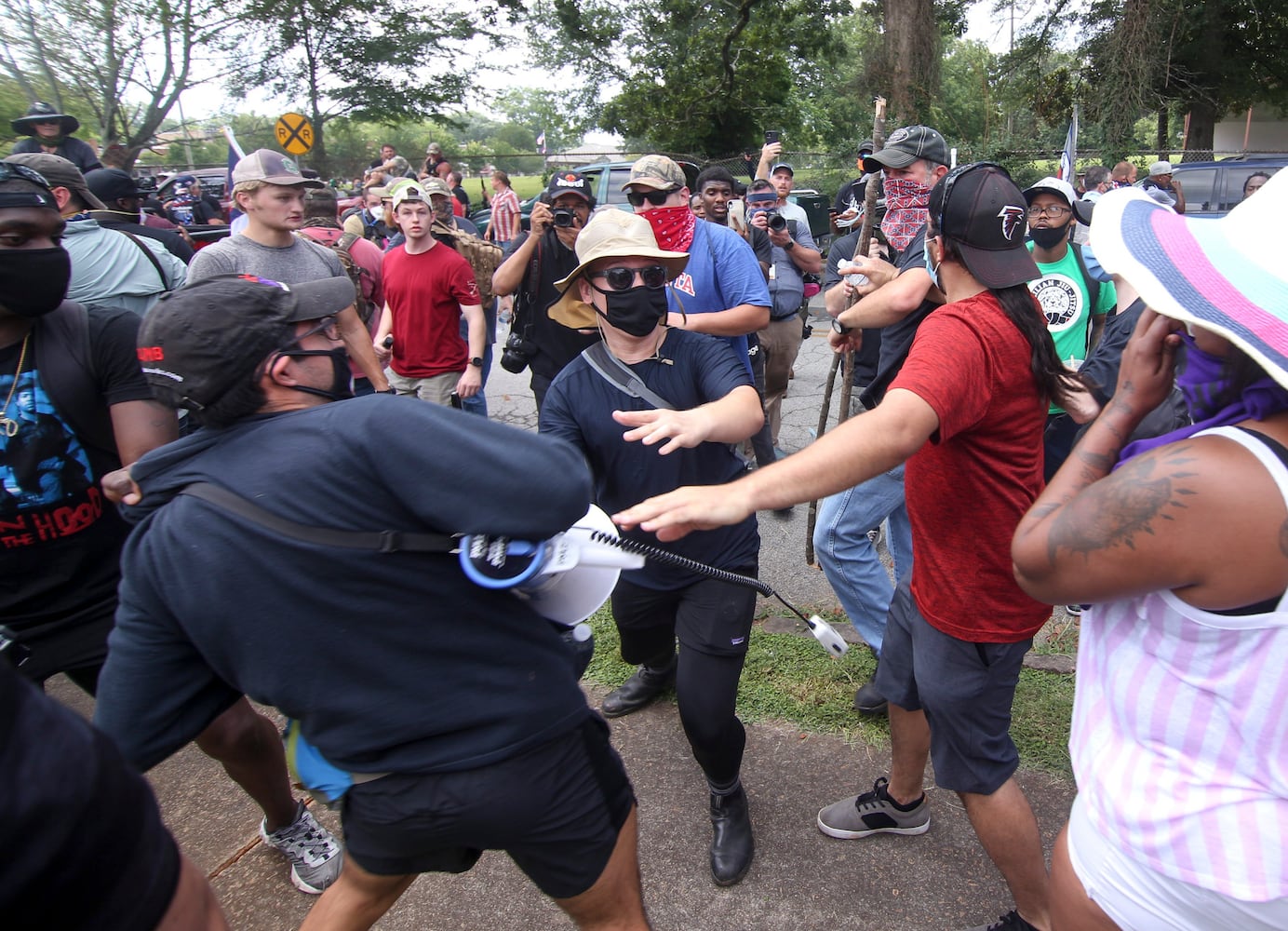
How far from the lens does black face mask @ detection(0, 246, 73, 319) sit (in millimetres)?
2209

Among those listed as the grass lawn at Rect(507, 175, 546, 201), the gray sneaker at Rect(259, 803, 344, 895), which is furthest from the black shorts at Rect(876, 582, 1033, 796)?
the grass lawn at Rect(507, 175, 546, 201)

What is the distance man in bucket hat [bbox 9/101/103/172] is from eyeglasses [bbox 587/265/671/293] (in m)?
7.15

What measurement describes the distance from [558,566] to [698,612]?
43.9 inches

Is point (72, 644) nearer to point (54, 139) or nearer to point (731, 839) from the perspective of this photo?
point (731, 839)

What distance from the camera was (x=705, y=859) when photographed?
2.67 meters

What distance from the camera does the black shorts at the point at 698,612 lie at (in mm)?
2488

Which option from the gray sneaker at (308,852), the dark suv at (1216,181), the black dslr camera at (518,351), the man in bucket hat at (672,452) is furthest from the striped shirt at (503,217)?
the gray sneaker at (308,852)

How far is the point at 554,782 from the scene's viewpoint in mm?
1643

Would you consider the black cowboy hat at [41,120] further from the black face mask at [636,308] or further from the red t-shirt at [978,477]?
the red t-shirt at [978,477]

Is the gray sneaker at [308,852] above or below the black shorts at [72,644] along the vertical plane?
below

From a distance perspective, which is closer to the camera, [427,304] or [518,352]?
[518,352]

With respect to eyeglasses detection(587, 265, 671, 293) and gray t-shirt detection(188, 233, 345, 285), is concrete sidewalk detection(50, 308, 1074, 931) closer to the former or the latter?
eyeglasses detection(587, 265, 671, 293)

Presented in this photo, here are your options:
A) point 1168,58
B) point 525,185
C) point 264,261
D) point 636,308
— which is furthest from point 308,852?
point 525,185

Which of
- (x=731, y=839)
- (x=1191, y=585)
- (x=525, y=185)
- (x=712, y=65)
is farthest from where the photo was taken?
(x=525, y=185)
